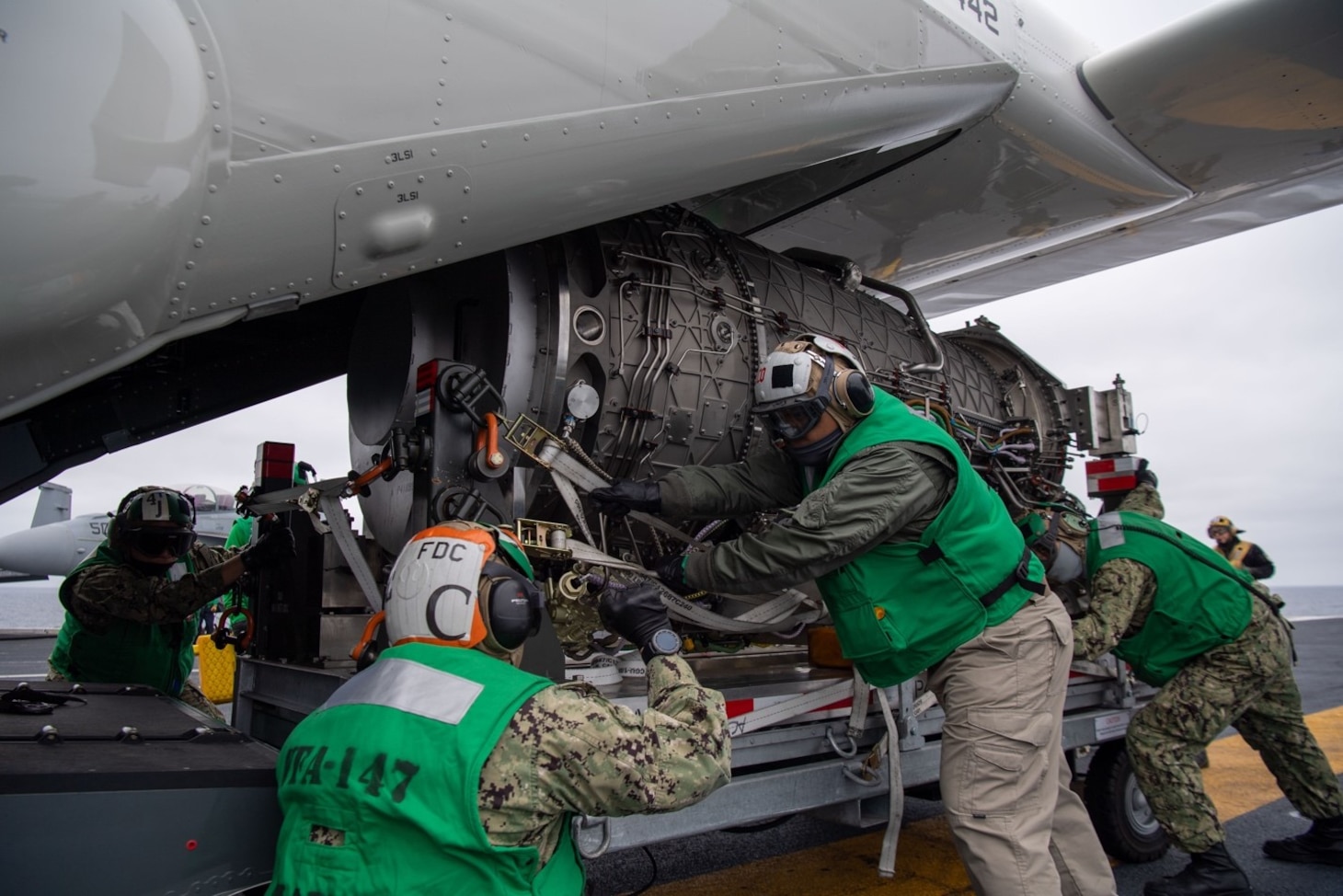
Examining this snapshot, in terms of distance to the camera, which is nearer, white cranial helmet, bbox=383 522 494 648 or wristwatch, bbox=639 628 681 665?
white cranial helmet, bbox=383 522 494 648

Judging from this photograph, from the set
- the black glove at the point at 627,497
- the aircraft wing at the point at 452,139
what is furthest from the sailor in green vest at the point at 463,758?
the black glove at the point at 627,497

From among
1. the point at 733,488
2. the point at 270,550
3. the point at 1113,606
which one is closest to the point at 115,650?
the point at 270,550

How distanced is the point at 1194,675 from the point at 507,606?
3.64 m

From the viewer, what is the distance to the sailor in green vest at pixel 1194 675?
387 centimetres

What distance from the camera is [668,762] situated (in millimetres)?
1859

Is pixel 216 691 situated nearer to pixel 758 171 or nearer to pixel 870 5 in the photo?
pixel 758 171

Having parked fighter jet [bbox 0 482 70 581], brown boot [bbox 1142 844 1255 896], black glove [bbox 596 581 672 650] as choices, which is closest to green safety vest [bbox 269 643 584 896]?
black glove [bbox 596 581 672 650]

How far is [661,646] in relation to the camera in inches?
89.3

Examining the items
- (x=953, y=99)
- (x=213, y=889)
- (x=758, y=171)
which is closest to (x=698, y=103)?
(x=758, y=171)

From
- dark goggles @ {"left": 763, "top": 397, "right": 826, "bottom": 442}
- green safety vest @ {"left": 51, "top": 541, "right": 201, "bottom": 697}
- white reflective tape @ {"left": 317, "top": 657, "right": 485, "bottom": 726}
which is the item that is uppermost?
dark goggles @ {"left": 763, "top": 397, "right": 826, "bottom": 442}

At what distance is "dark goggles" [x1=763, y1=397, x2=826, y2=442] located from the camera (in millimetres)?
3113

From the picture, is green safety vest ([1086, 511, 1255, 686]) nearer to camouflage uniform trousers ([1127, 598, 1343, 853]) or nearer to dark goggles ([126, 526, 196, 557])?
camouflage uniform trousers ([1127, 598, 1343, 853])

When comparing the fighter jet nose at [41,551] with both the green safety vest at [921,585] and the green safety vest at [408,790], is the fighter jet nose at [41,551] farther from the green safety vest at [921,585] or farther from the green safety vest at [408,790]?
the green safety vest at [408,790]

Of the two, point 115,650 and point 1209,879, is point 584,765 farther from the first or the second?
point 1209,879
